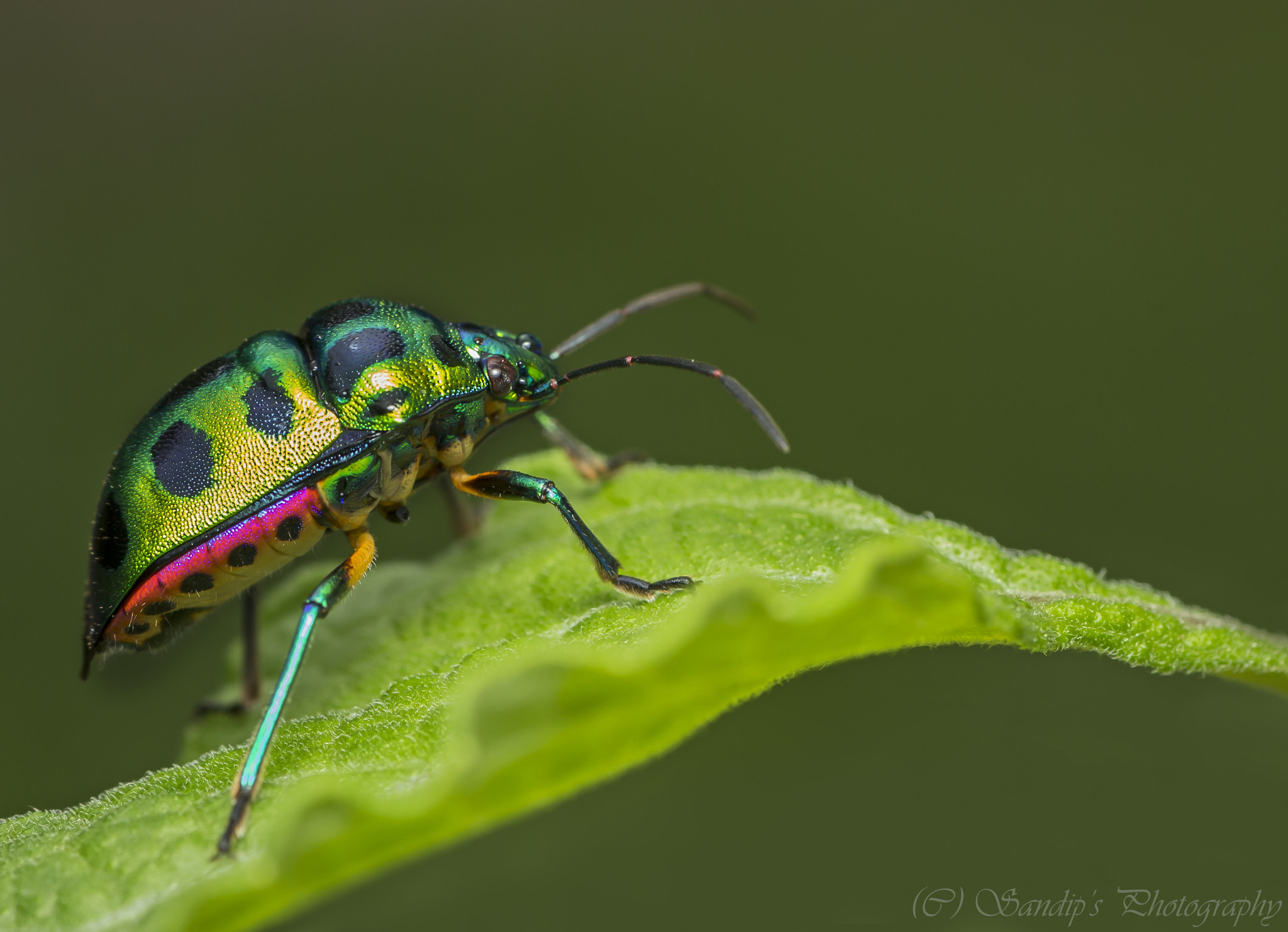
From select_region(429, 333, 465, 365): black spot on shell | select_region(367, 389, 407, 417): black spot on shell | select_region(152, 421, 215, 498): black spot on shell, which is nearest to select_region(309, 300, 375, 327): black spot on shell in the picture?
select_region(429, 333, 465, 365): black spot on shell

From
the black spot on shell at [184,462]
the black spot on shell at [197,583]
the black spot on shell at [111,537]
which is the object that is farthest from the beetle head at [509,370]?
the black spot on shell at [111,537]

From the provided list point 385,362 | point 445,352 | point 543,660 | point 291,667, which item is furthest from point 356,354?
point 543,660

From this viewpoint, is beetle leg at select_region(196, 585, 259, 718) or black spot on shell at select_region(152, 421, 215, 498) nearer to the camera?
black spot on shell at select_region(152, 421, 215, 498)

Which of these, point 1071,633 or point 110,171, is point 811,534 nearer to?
point 1071,633

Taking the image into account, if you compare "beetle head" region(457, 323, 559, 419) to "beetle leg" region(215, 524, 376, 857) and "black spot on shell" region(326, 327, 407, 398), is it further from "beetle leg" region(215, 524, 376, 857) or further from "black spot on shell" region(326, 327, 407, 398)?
"beetle leg" region(215, 524, 376, 857)

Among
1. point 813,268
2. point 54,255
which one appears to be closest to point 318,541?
point 813,268
